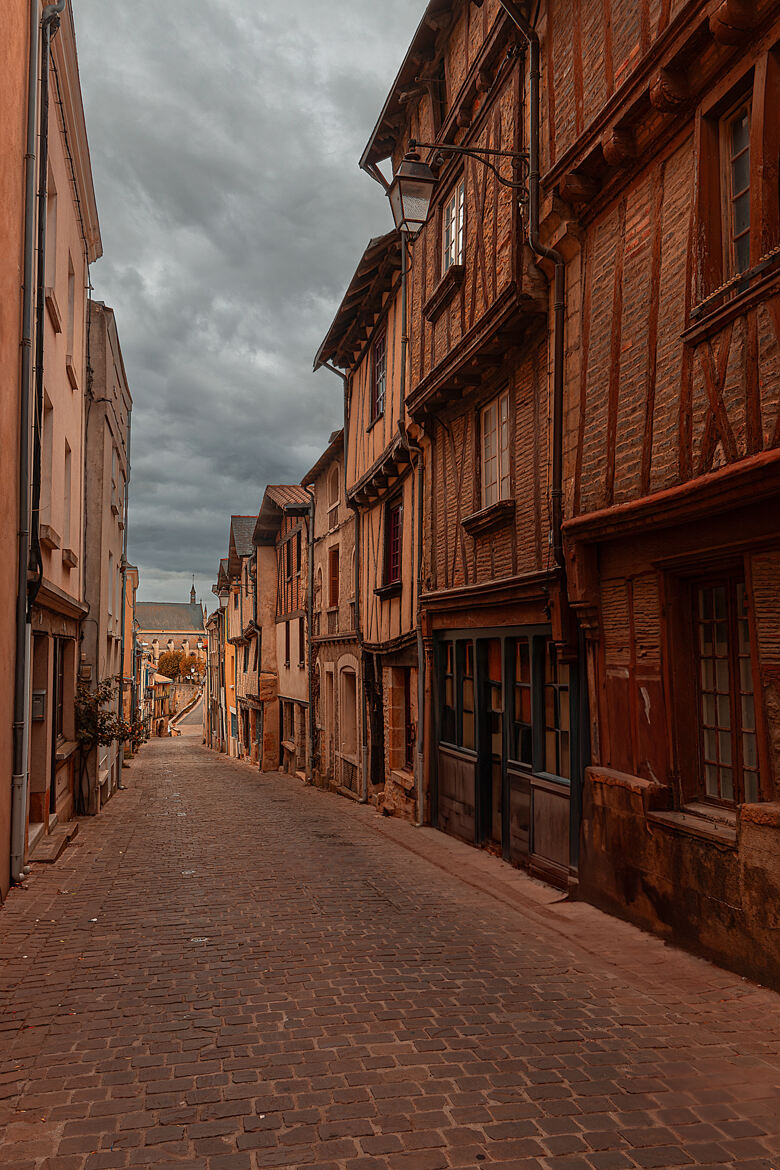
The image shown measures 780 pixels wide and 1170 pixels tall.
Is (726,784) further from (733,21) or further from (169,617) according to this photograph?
(169,617)

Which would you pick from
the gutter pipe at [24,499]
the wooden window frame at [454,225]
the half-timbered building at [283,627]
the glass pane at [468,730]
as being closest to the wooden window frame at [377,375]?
the wooden window frame at [454,225]

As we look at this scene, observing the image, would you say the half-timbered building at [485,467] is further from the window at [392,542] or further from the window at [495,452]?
the window at [392,542]

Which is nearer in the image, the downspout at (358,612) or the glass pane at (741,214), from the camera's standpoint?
the glass pane at (741,214)

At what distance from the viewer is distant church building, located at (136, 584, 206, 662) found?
125 meters

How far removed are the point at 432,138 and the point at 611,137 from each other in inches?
227

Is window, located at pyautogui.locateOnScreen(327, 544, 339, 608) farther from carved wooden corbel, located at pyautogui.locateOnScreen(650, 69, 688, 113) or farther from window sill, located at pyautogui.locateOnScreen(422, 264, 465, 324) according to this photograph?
carved wooden corbel, located at pyautogui.locateOnScreen(650, 69, 688, 113)

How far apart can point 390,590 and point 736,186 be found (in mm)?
8296

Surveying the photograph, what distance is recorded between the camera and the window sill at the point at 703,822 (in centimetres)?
506

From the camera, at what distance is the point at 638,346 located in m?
6.06

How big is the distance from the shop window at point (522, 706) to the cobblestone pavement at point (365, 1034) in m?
1.32

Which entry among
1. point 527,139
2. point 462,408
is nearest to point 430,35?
point 527,139

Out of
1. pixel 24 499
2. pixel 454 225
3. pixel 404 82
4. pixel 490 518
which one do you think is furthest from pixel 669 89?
pixel 404 82

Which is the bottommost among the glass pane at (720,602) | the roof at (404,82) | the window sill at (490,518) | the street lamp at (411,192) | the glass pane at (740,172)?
the glass pane at (720,602)

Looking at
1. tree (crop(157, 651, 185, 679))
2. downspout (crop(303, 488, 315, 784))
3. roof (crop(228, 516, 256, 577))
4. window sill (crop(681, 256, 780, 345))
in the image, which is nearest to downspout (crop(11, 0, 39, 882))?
window sill (crop(681, 256, 780, 345))
